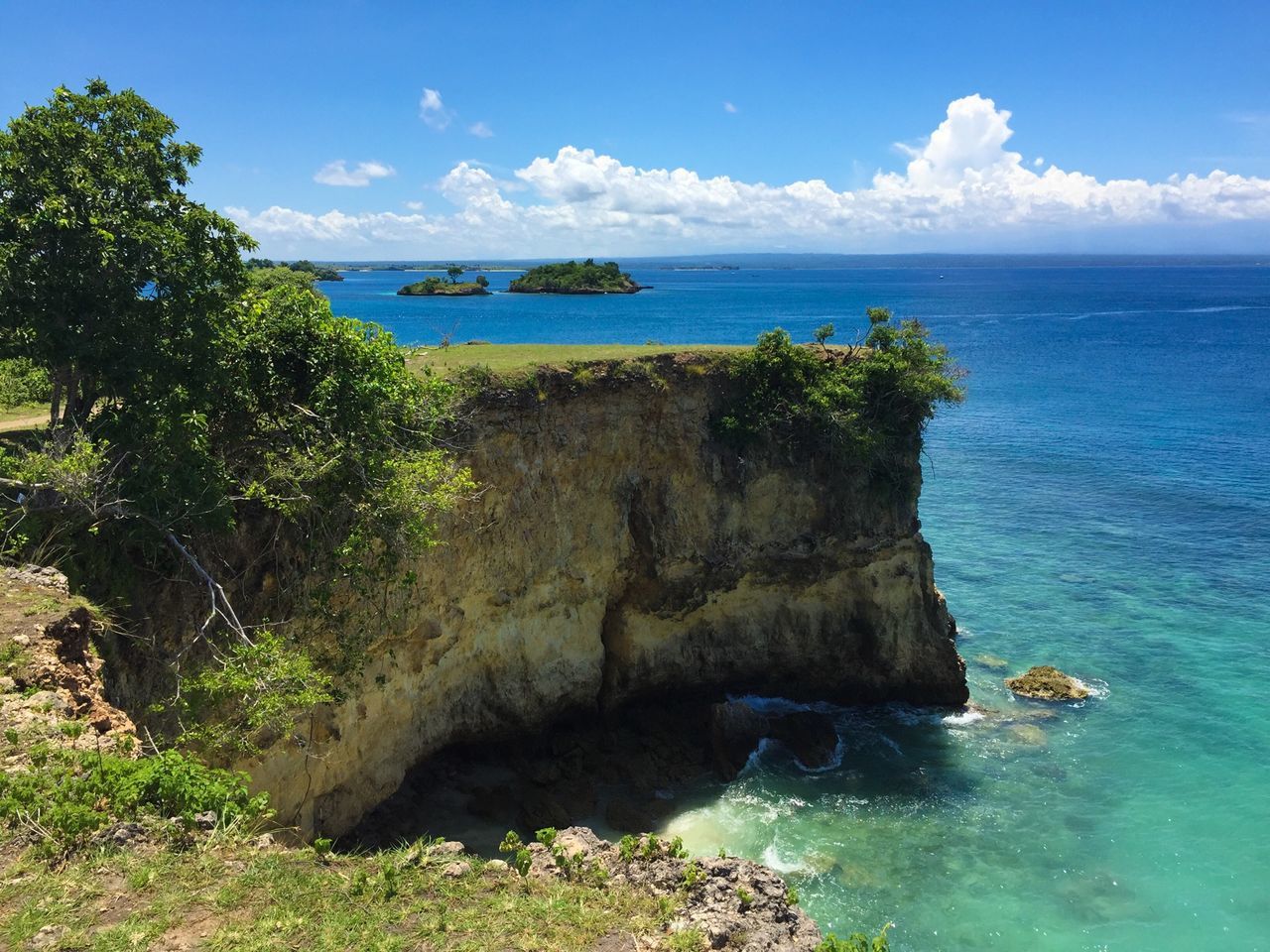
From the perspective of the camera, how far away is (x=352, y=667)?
563 inches

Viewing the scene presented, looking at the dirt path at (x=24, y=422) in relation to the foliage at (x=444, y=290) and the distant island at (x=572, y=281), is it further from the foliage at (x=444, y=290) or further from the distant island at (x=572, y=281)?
the distant island at (x=572, y=281)

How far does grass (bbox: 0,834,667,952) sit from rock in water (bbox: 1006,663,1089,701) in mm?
19461

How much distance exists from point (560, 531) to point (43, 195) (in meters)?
12.4

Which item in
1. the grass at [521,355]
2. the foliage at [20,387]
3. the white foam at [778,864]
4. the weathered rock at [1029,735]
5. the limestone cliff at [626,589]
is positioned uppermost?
the grass at [521,355]

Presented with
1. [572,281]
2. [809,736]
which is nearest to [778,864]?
[809,736]

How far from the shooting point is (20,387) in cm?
1569

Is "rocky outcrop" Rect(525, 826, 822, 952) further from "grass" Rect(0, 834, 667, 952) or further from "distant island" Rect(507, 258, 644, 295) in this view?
"distant island" Rect(507, 258, 644, 295)

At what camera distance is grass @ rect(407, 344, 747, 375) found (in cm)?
1903

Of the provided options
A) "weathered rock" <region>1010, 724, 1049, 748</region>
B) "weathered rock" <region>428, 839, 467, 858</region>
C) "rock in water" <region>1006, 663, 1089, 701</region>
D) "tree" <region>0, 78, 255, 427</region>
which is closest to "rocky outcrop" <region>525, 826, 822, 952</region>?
"weathered rock" <region>428, 839, 467, 858</region>

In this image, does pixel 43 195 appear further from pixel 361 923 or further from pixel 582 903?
pixel 582 903

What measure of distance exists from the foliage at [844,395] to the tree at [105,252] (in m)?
13.9

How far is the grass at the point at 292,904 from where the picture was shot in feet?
22.5

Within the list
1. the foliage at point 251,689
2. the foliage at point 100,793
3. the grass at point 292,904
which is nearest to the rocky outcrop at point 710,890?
the grass at point 292,904

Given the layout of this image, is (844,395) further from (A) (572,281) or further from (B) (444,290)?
(A) (572,281)
